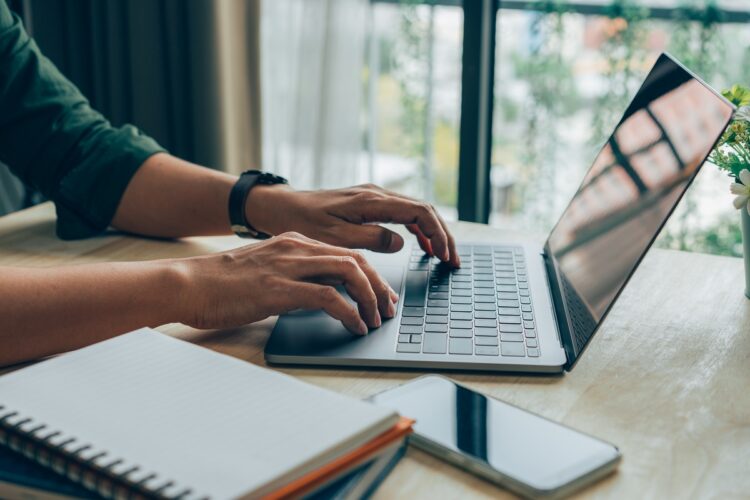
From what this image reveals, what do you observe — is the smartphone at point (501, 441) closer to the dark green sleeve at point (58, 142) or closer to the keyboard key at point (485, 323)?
the keyboard key at point (485, 323)

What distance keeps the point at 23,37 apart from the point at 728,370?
103 cm

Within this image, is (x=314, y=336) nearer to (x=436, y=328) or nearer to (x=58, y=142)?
(x=436, y=328)

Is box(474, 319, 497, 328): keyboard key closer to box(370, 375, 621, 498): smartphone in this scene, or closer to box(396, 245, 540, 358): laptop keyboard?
box(396, 245, 540, 358): laptop keyboard

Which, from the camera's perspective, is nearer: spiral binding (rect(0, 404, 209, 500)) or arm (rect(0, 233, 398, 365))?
spiral binding (rect(0, 404, 209, 500))

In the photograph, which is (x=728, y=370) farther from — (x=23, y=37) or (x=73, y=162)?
(x=23, y=37)

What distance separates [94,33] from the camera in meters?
2.27

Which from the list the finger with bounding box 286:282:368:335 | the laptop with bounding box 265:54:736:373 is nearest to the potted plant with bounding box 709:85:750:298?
the laptop with bounding box 265:54:736:373

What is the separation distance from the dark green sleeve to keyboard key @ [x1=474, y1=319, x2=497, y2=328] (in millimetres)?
560

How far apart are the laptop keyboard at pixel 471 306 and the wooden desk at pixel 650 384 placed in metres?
0.05

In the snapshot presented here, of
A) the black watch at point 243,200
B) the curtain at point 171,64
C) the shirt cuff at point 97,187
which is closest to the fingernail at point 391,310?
the black watch at point 243,200

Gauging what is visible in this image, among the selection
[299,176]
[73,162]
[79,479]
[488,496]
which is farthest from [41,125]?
[299,176]

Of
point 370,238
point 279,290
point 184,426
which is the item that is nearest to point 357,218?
point 370,238

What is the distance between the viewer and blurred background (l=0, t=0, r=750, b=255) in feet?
7.07

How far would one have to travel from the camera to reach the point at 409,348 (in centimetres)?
81
